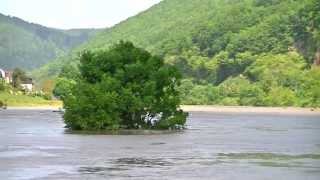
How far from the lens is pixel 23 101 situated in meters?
168

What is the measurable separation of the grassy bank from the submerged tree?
10136 centimetres

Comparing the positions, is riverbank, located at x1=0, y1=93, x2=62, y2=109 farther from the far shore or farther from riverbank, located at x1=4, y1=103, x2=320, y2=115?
the far shore

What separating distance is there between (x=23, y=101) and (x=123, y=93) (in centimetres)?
11011

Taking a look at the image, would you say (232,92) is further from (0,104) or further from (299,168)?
(299,168)

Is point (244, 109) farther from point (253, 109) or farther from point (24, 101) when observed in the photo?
point (24, 101)

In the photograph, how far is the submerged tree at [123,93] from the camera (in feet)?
198

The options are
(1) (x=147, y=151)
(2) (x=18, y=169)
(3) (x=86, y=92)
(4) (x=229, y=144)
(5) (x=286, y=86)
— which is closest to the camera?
(2) (x=18, y=169)

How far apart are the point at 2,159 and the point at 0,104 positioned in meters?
119

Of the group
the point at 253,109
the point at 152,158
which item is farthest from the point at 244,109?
the point at 152,158

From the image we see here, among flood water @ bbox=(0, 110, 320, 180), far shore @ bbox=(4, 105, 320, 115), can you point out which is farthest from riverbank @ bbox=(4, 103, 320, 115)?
flood water @ bbox=(0, 110, 320, 180)

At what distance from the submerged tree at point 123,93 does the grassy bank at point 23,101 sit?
101364 mm

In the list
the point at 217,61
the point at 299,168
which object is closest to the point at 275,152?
the point at 299,168

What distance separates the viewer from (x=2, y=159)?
3609 centimetres

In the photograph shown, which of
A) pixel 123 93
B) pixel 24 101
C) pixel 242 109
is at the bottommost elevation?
pixel 242 109
